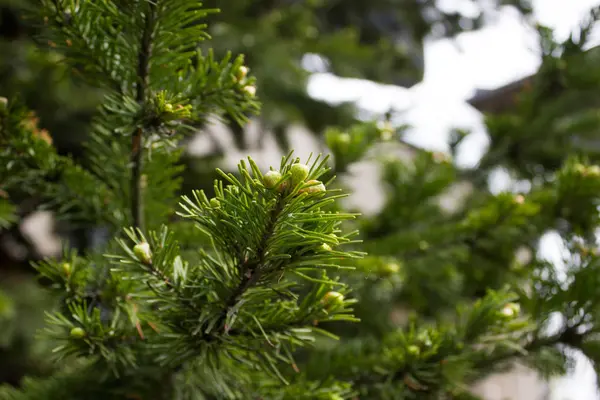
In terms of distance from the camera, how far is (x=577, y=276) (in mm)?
427

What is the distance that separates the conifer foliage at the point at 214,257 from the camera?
0.26m

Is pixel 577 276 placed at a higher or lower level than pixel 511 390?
higher

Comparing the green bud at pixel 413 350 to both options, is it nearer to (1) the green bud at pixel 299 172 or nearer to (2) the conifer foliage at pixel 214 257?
(2) the conifer foliage at pixel 214 257

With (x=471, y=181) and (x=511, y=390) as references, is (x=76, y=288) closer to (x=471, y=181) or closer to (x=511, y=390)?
(x=471, y=181)

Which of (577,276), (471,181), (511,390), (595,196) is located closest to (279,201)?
(577,276)

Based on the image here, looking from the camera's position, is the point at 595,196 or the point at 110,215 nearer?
the point at 110,215

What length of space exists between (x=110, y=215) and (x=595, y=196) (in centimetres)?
48

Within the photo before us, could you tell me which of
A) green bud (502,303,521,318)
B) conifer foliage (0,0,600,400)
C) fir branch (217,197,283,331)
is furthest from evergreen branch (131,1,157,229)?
green bud (502,303,521,318)

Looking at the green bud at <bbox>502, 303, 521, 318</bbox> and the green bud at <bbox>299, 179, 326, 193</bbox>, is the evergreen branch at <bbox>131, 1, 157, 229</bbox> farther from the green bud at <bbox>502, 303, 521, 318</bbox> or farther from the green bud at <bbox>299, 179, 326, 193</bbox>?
the green bud at <bbox>502, 303, 521, 318</bbox>

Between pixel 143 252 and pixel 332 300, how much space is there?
110 mm

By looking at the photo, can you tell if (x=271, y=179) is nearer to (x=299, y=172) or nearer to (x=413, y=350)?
(x=299, y=172)

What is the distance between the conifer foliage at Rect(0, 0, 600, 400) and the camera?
26cm

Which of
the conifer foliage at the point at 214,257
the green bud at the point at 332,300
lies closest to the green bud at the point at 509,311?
the conifer foliage at the point at 214,257

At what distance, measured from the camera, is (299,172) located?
0.22 meters
